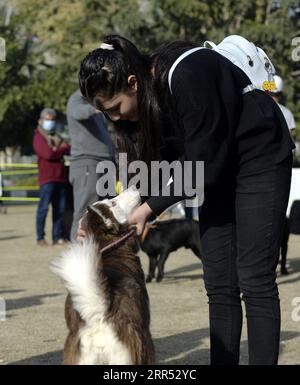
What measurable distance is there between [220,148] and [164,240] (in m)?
5.37

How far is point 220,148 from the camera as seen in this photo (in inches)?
138

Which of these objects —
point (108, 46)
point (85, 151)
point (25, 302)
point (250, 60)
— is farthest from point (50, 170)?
point (108, 46)

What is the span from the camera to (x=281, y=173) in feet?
12.3

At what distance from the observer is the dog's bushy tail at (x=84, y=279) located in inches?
129

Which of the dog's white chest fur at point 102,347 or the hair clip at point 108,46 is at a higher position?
the hair clip at point 108,46

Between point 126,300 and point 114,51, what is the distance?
110 cm

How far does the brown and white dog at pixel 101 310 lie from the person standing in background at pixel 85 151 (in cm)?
497

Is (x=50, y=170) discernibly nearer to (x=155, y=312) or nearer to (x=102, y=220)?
(x=155, y=312)

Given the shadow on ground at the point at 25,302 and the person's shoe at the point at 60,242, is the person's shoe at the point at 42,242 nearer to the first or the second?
the person's shoe at the point at 60,242

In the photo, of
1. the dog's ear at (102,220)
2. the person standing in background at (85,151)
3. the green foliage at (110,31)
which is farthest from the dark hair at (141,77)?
the green foliage at (110,31)

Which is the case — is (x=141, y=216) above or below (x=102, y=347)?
above

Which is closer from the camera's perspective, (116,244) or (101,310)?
(101,310)
